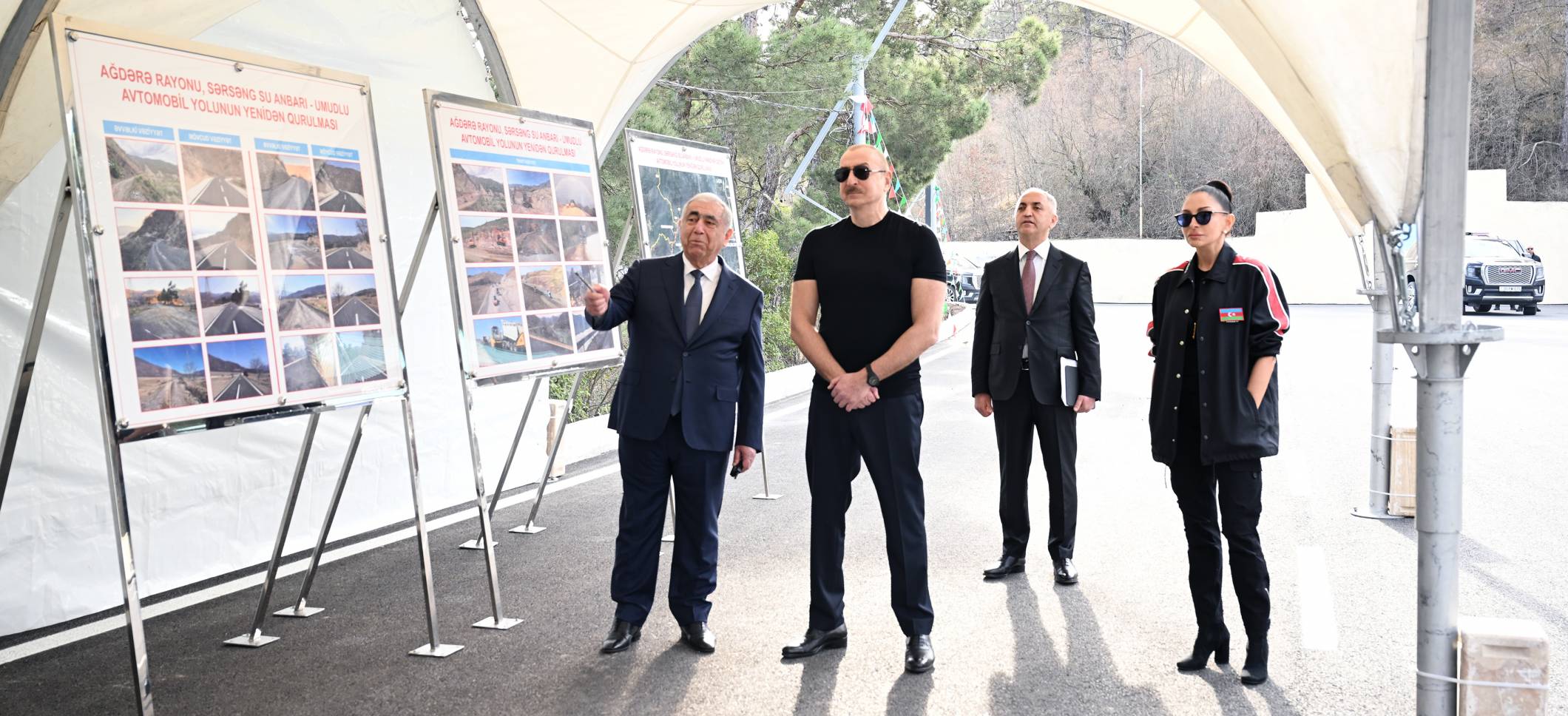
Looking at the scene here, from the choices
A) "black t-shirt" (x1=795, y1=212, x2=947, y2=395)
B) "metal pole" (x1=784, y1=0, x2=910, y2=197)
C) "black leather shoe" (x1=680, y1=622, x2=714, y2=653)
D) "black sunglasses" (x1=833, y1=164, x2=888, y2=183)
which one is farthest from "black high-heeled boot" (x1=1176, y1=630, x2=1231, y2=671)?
"metal pole" (x1=784, y1=0, x2=910, y2=197)

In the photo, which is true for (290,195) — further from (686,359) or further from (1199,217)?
(1199,217)

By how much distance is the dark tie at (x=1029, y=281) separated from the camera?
545cm

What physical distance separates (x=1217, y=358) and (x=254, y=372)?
3.34 m

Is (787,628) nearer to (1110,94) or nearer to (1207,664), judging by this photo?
(1207,664)

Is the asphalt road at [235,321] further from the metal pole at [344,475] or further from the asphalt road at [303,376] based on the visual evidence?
the metal pole at [344,475]

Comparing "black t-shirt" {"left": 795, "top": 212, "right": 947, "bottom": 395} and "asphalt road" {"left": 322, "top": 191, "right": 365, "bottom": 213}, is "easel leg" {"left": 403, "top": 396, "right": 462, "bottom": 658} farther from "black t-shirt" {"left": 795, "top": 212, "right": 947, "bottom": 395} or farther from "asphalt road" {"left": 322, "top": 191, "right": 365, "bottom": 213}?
"black t-shirt" {"left": 795, "top": 212, "right": 947, "bottom": 395}

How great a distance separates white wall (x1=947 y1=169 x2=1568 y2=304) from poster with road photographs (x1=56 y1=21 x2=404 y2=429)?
28028mm

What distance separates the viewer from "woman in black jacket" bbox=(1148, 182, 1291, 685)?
155 inches

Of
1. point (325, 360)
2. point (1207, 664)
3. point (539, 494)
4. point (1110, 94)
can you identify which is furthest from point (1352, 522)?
point (1110, 94)

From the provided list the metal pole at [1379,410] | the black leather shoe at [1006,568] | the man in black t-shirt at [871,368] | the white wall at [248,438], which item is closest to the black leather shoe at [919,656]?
the man in black t-shirt at [871,368]

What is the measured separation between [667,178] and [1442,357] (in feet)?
15.9

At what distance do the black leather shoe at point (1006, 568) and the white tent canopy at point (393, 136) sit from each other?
7.31 feet

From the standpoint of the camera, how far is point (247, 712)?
3928 mm

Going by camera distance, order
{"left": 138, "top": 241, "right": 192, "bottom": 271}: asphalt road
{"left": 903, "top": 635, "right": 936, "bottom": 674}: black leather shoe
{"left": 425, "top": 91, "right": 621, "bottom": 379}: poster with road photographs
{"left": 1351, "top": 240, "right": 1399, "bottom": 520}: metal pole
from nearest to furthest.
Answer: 1. {"left": 138, "top": 241, "right": 192, "bottom": 271}: asphalt road
2. {"left": 903, "top": 635, "right": 936, "bottom": 674}: black leather shoe
3. {"left": 425, "top": 91, "right": 621, "bottom": 379}: poster with road photographs
4. {"left": 1351, "top": 240, "right": 1399, "bottom": 520}: metal pole
